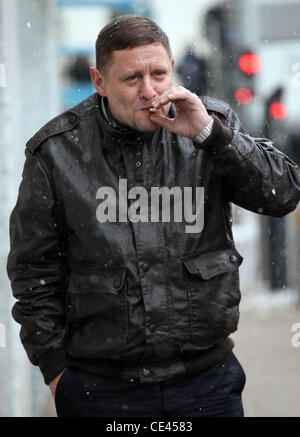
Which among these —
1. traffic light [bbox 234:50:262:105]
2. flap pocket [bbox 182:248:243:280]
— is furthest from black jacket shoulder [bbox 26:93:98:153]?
traffic light [bbox 234:50:262:105]

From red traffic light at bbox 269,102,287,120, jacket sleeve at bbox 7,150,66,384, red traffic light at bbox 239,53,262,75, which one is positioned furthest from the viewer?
red traffic light at bbox 239,53,262,75

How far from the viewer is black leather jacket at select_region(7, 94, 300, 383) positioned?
2.86 meters

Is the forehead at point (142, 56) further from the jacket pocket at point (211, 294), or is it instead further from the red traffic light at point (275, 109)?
the red traffic light at point (275, 109)

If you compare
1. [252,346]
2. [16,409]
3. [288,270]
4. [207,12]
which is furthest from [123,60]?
[207,12]

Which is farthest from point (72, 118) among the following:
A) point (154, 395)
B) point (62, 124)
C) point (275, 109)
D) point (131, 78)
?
point (275, 109)

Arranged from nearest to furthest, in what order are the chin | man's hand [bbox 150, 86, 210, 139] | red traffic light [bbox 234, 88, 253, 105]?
1. man's hand [bbox 150, 86, 210, 139]
2. the chin
3. red traffic light [bbox 234, 88, 253, 105]

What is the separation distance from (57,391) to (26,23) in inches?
158

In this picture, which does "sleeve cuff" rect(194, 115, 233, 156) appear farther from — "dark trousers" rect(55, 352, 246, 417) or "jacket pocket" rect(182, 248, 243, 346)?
"dark trousers" rect(55, 352, 246, 417)

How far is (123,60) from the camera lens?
2855 millimetres

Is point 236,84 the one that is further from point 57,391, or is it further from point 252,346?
point 57,391

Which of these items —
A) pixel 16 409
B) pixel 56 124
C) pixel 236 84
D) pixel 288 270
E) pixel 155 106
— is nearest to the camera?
pixel 155 106

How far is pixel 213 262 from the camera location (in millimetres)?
2918

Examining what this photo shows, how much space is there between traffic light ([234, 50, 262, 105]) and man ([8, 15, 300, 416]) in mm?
6785

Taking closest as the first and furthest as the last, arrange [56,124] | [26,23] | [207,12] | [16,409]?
[56,124], [16,409], [26,23], [207,12]
